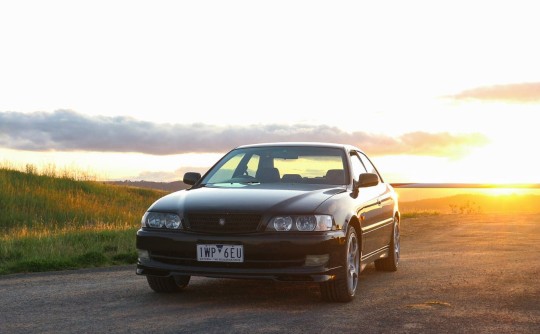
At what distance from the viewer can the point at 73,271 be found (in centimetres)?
1141

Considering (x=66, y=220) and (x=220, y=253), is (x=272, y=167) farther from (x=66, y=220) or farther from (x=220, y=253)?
(x=66, y=220)

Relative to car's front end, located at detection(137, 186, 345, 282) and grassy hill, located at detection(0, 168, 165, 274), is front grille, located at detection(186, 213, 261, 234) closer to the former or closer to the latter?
car's front end, located at detection(137, 186, 345, 282)

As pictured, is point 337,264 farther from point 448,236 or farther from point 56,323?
point 448,236

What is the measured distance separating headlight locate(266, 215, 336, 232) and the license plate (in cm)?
36

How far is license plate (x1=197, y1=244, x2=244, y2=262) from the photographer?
7.64m

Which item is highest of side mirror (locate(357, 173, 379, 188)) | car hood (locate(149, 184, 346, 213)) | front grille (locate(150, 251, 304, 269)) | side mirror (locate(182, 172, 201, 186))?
side mirror (locate(182, 172, 201, 186))

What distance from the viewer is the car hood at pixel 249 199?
7.75 m

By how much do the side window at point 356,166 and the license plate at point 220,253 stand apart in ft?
7.27

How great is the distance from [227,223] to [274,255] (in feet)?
1.79

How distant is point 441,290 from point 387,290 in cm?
59

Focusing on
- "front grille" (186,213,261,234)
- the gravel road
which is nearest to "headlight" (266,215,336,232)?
"front grille" (186,213,261,234)

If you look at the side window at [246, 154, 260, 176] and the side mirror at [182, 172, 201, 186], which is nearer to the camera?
the side mirror at [182, 172, 201, 186]

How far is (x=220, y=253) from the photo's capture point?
303 inches

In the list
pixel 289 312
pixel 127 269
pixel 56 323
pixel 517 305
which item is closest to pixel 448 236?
pixel 127 269
